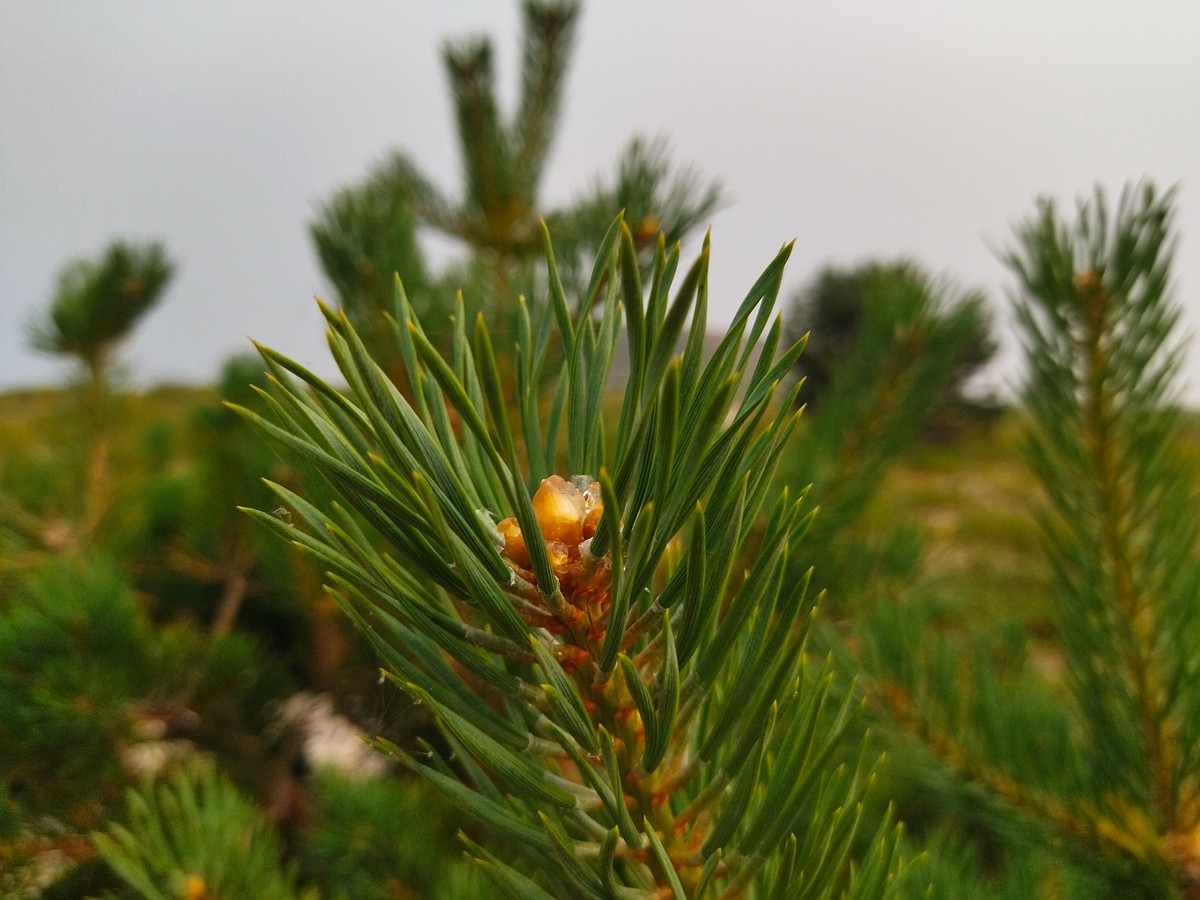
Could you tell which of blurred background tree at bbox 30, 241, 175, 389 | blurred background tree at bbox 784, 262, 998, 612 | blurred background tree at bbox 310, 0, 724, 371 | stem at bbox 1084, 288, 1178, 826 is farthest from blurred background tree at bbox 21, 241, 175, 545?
stem at bbox 1084, 288, 1178, 826

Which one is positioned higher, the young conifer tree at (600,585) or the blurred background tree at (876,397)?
the blurred background tree at (876,397)

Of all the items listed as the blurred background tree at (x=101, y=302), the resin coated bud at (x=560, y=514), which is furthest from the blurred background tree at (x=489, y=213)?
the blurred background tree at (x=101, y=302)

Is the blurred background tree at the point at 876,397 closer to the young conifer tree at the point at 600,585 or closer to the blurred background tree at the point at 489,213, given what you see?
the blurred background tree at the point at 489,213

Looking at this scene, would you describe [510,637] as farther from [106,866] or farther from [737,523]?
[106,866]

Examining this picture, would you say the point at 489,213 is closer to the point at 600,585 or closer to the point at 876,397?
the point at 876,397

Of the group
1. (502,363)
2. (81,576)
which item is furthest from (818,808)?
(81,576)
